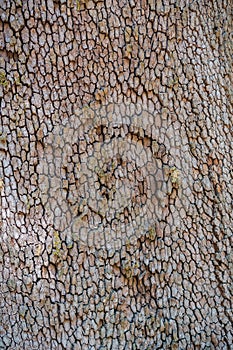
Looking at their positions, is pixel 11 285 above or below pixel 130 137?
below

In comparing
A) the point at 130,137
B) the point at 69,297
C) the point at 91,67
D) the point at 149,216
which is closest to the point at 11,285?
the point at 69,297

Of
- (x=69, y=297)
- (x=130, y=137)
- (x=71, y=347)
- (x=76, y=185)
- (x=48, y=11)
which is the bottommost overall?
(x=71, y=347)

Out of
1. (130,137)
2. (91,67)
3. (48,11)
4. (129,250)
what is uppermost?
(48,11)

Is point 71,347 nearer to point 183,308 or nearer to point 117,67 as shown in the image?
point 183,308

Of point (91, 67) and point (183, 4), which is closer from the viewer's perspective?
point (91, 67)

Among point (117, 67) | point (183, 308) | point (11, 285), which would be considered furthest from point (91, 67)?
point (183, 308)

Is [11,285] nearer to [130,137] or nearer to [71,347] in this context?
[71,347]
